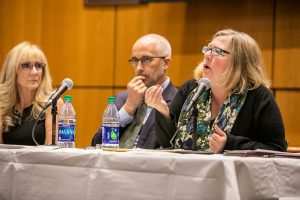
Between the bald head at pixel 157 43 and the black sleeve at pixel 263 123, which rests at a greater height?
the bald head at pixel 157 43

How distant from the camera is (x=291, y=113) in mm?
4551

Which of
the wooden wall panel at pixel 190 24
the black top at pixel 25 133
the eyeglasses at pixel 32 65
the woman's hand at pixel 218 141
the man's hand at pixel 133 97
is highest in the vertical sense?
the wooden wall panel at pixel 190 24

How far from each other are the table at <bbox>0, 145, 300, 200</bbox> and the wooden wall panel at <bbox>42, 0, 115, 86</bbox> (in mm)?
2921

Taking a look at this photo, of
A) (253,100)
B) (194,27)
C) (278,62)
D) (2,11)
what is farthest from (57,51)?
(253,100)

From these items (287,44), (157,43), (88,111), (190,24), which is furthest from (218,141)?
(88,111)

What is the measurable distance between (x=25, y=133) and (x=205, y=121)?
Answer: 134cm

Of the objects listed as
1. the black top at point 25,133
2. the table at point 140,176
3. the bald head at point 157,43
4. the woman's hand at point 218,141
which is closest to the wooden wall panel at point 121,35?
the bald head at point 157,43

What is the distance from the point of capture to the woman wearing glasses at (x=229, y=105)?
292 centimetres

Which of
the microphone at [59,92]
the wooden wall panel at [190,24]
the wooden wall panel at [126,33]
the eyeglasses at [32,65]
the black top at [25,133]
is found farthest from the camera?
the wooden wall panel at [126,33]

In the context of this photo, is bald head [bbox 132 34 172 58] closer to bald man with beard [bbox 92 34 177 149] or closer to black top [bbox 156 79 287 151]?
bald man with beard [bbox 92 34 177 149]

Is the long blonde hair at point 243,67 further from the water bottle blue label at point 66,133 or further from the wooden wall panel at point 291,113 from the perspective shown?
the wooden wall panel at point 291,113

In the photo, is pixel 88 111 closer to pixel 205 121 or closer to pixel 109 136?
pixel 205 121

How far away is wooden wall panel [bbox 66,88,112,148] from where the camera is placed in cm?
534

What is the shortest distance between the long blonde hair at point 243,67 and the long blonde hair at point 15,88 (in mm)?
1441
